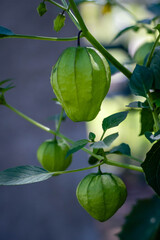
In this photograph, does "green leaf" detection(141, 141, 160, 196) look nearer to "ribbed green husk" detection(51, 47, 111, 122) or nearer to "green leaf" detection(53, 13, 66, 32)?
"ribbed green husk" detection(51, 47, 111, 122)

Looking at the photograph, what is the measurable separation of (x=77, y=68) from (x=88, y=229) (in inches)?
75.8

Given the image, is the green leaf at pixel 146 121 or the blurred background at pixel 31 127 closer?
the green leaf at pixel 146 121

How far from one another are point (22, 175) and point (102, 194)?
13 centimetres

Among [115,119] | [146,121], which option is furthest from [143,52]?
[115,119]

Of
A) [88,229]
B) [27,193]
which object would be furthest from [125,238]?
[88,229]

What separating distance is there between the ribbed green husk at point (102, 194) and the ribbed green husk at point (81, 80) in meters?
0.12

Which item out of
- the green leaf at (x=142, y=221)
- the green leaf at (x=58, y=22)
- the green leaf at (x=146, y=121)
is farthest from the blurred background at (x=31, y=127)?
the green leaf at (x=58, y=22)

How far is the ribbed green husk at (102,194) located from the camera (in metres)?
0.51

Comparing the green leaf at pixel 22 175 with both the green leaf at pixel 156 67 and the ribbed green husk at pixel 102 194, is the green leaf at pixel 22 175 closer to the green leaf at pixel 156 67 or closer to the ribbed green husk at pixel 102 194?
the ribbed green husk at pixel 102 194

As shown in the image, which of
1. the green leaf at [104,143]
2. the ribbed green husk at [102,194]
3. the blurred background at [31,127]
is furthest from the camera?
the blurred background at [31,127]

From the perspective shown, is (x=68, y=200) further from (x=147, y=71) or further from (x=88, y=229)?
(x=147, y=71)

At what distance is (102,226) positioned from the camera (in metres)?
3.17

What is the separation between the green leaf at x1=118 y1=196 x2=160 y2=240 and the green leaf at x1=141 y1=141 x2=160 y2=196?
27cm

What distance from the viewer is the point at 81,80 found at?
1.40 ft
